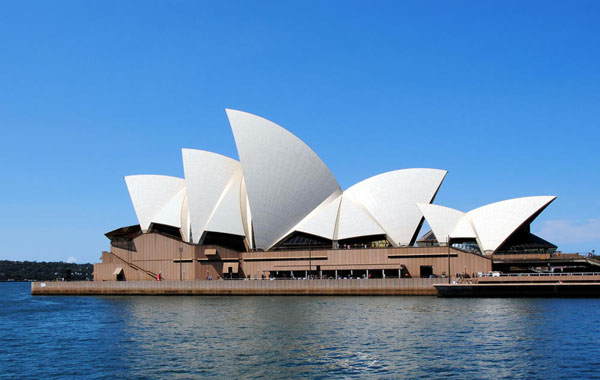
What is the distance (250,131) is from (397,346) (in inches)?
1551

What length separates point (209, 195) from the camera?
64562 millimetres

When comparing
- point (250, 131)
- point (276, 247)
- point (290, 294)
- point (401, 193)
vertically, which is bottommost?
point (290, 294)

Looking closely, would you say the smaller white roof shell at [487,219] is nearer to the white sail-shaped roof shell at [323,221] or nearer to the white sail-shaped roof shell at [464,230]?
the white sail-shaped roof shell at [464,230]

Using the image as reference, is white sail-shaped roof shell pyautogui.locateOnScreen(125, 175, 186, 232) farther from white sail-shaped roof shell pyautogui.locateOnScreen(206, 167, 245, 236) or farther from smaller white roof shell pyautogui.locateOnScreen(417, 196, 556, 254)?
smaller white roof shell pyautogui.locateOnScreen(417, 196, 556, 254)

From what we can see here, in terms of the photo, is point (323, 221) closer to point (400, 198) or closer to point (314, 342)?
point (400, 198)

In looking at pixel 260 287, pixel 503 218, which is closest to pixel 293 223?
pixel 260 287

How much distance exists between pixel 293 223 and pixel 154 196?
Answer: 16.8m

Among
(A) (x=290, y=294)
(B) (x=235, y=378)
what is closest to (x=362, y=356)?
(B) (x=235, y=378)

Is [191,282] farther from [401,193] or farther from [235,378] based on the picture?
[235,378]

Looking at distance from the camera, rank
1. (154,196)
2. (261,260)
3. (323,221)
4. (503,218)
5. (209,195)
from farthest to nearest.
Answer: (154,196) → (209,195) → (261,260) → (323,221) → (503,218)

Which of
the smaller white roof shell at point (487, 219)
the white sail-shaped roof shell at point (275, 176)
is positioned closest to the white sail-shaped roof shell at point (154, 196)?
the white sail-shaped roof shell at point (275, 176)

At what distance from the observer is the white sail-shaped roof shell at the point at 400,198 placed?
61.2m

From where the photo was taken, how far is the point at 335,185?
6475 cm

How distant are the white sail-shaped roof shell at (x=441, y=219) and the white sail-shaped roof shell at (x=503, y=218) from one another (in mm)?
1933
